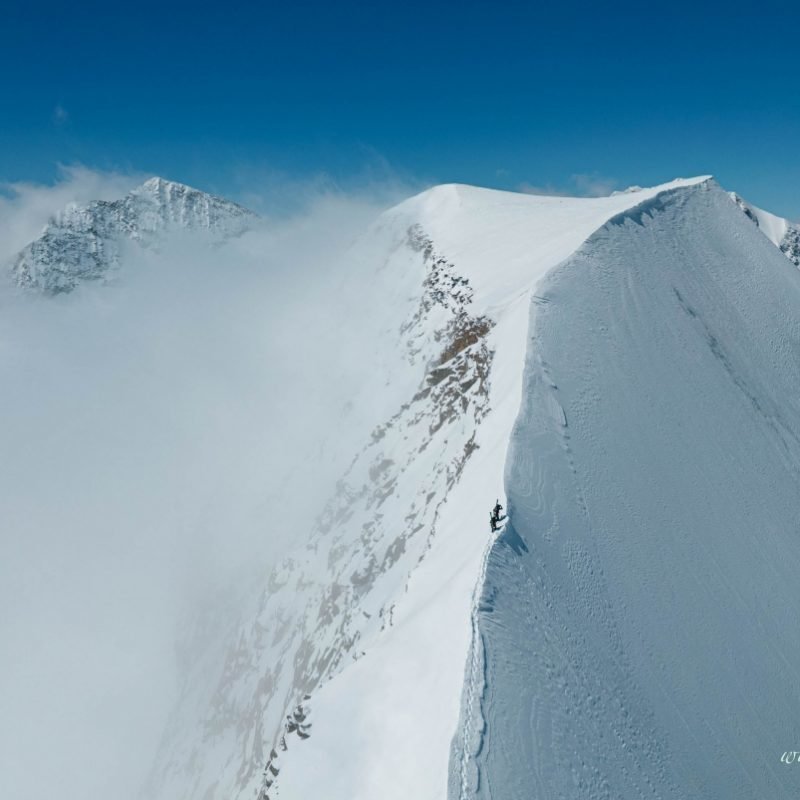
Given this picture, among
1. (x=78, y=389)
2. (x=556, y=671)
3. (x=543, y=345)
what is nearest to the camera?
(x=556, y=671)

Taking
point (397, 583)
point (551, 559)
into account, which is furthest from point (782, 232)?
point (551, 559)

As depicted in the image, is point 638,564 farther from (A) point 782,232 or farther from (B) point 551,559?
(A) point 782,232

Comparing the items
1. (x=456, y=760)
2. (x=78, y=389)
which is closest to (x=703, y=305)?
(x=456, y=760)

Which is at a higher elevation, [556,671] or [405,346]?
[405,346]

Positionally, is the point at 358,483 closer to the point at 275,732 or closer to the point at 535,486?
the point at 275,732

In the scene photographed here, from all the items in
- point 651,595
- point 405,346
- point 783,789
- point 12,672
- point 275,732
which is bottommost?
point 12,672

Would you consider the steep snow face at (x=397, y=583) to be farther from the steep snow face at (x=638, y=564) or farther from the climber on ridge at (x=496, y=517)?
the steep snow face at (x=638, y=564)

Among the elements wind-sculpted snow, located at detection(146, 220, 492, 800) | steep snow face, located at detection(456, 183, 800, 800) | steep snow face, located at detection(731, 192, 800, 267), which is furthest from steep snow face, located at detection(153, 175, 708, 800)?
steep snow face, located at detection(731, 192, 800, 267)
